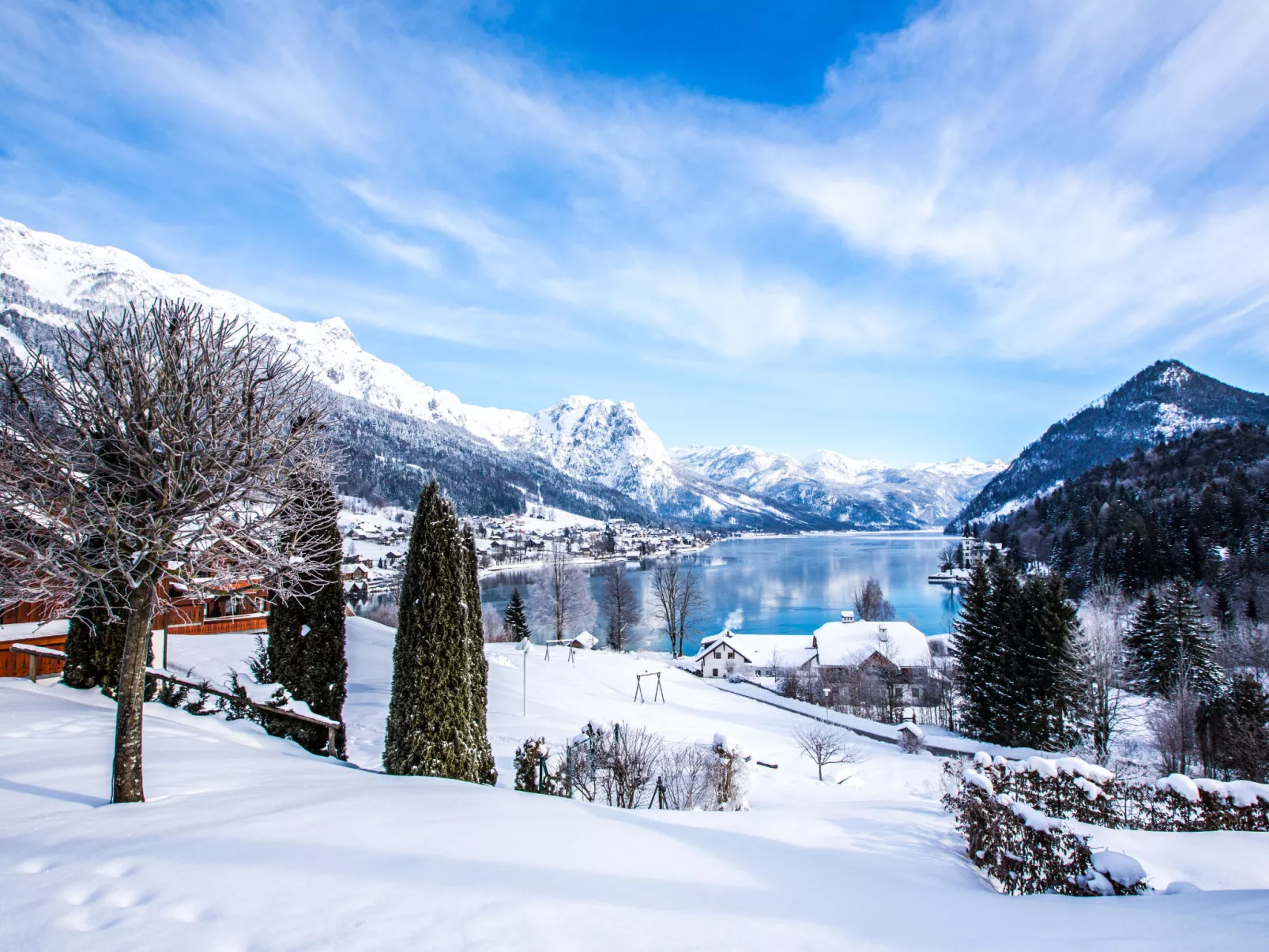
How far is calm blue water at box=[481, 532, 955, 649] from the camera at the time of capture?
185 feet

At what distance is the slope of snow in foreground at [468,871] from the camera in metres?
3.45

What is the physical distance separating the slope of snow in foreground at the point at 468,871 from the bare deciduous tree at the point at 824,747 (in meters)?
10.7

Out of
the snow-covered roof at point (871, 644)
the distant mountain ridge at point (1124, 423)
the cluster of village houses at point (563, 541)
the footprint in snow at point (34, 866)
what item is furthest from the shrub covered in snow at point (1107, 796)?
the distant mountain ridge at point (1124, 423)

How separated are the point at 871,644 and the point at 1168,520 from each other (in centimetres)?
4536

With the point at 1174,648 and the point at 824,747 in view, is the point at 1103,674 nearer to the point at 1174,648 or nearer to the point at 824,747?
the point at 1174,648

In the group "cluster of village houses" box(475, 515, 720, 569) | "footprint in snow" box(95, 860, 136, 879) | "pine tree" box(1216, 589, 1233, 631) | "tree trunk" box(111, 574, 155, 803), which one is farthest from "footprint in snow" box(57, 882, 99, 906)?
"cluster of village houses" box(475, 515, 720, 569)

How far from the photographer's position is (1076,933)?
3.84m

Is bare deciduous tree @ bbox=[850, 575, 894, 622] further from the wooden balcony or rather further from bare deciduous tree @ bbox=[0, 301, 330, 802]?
bare deciduous tree @ bbox=[0, 301, 330, 802]

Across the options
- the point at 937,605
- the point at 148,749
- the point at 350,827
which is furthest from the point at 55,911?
the point at 937,605

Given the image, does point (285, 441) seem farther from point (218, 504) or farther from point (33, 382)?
point (33, 382)

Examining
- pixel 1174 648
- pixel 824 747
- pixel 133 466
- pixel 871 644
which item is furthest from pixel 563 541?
pixel 133 466

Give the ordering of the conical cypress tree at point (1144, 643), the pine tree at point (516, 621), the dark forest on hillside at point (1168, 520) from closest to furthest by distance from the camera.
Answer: the conical cypress tree at point (1144, 643) → the pine tree at point (516, 621) → the dark forest on hillside at point (1168, 520)

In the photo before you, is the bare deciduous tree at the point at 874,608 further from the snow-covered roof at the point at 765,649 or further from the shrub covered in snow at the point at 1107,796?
the shrub covered in snow at the point at 1107,796

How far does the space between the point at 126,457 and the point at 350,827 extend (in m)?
3.92
